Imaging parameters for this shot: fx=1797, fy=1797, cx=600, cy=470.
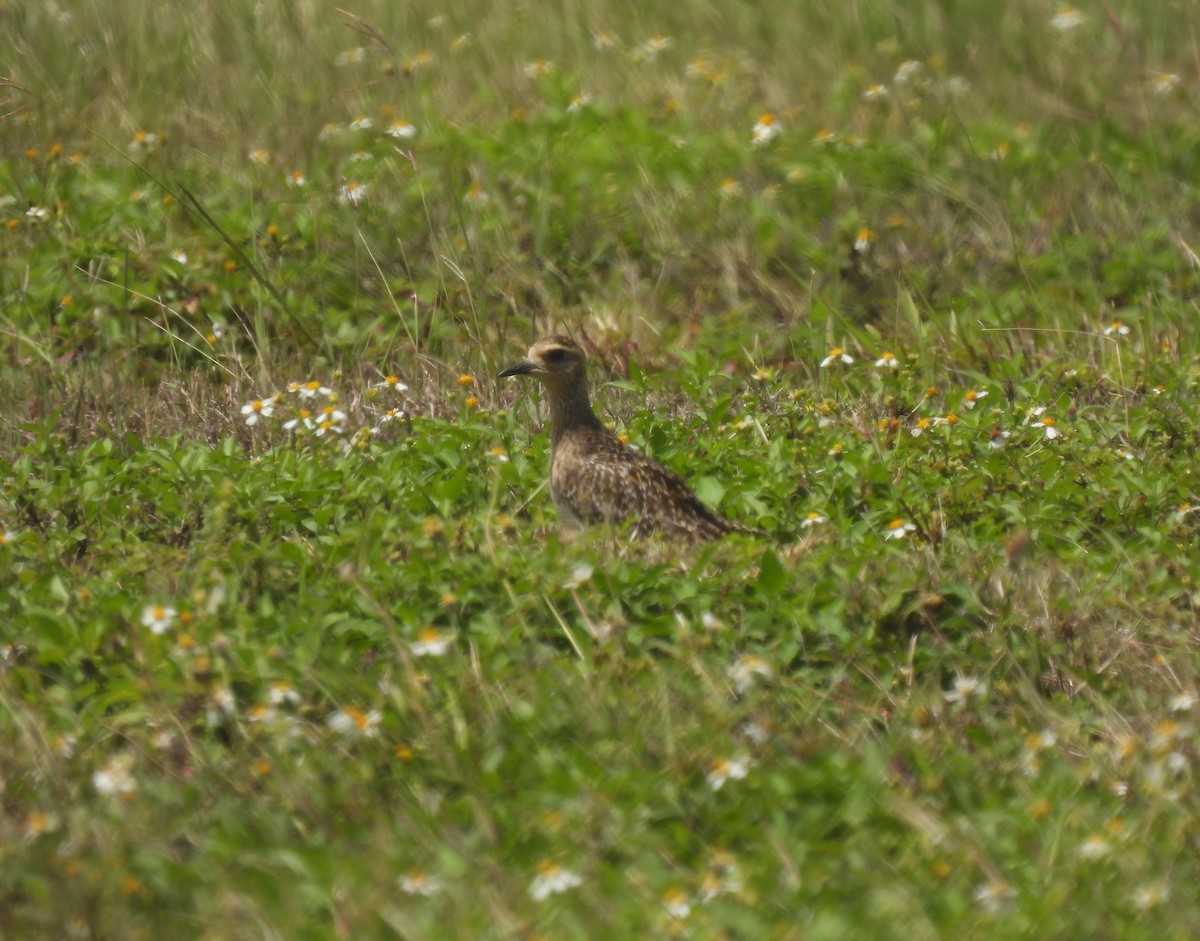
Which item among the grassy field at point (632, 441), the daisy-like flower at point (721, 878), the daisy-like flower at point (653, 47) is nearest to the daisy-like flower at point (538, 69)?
the grassy field at point (632, 441)

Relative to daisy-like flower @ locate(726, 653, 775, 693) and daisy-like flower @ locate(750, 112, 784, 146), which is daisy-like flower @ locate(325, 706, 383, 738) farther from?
daisy-like flower @ locate(750, 112, 784, 146)

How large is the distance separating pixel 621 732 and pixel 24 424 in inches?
121

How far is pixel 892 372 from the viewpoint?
23.0 feet

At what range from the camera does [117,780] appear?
3.89m

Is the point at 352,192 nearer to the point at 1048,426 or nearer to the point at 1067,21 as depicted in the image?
the point at 1048,426

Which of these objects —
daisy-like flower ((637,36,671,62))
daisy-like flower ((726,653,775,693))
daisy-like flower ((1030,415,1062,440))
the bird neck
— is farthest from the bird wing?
daisy-like flower ((637,36,671,62))

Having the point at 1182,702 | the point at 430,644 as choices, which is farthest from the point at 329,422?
the point at 1182,702

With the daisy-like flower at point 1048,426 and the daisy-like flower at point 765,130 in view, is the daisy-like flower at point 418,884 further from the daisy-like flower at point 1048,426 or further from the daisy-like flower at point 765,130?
the daisy-like flower at point 765,130

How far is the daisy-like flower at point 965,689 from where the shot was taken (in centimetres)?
452

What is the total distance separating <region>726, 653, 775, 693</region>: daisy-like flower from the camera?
438 cm

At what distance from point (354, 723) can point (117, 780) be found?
0.55m

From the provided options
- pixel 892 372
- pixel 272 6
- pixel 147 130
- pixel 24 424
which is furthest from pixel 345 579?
pixel 272 6

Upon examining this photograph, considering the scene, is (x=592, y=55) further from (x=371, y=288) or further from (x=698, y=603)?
(x=698, y=603)

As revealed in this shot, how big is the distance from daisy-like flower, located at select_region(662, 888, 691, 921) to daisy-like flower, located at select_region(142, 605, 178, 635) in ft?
5.13
